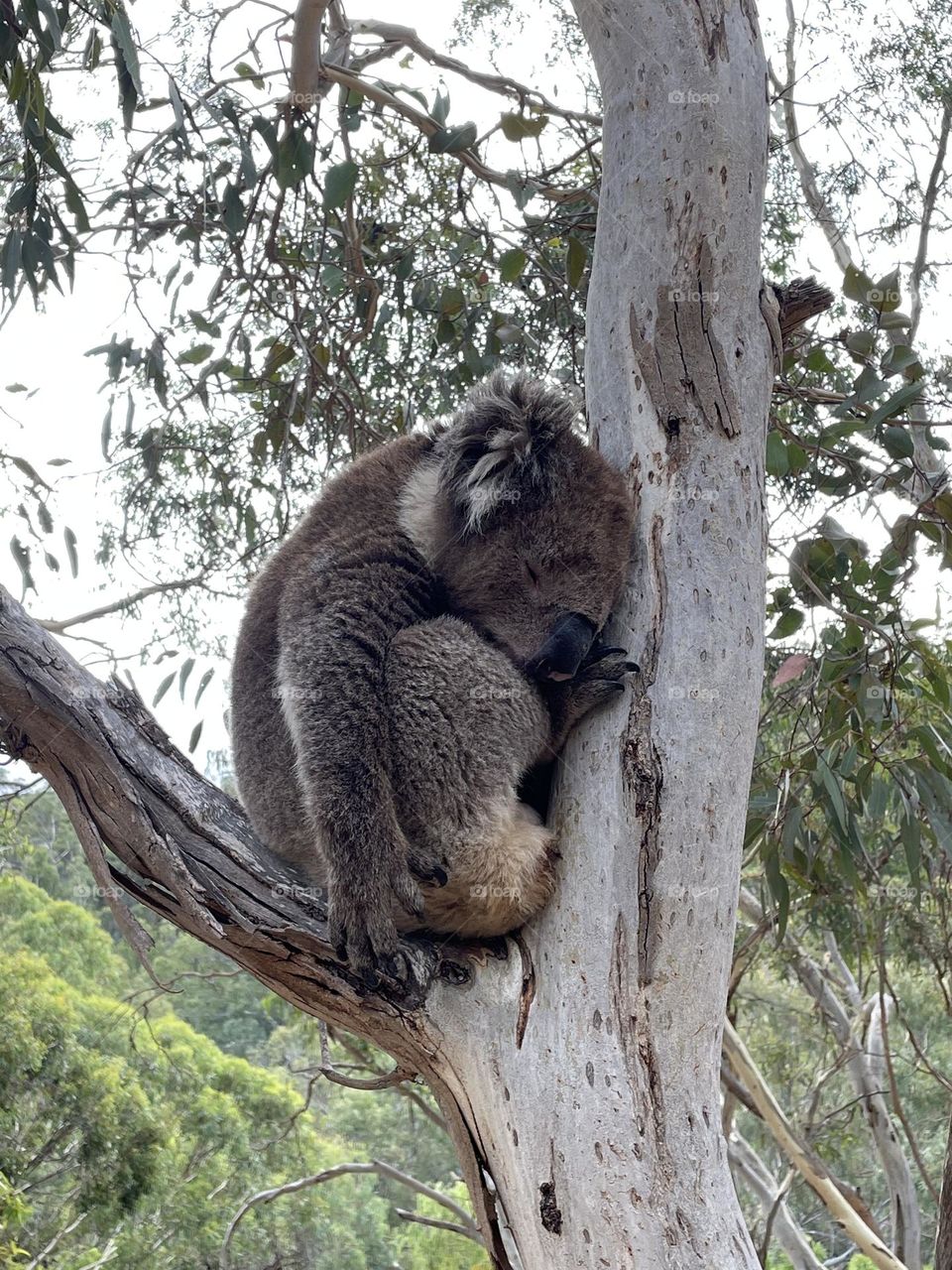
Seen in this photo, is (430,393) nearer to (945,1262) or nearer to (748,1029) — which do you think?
(945,1262)

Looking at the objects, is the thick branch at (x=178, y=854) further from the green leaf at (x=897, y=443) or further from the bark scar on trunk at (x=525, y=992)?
the green leaf at (x=897, y=443)

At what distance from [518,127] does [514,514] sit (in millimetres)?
1851

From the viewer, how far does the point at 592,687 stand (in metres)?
1.86

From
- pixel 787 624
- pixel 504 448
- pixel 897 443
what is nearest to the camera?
pixel 504 448

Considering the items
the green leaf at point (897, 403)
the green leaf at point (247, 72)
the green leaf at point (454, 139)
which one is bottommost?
the green leaf at point (897, 403)

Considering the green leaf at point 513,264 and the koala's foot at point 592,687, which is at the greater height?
the green leaf at point 513,264

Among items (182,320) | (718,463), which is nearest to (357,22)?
(182,320)

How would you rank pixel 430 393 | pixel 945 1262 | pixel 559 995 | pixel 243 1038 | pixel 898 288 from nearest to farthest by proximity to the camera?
pixel 559 995, pixel 898 288, pixel 945 1262, pixel 430 393, pixel 243 1038

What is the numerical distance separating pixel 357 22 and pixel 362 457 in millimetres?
2462

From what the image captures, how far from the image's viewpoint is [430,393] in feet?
15.8

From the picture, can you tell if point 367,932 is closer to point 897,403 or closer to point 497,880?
point 497,880

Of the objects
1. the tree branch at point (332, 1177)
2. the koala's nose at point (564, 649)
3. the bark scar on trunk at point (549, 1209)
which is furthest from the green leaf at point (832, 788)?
the tree branch at point (332, 1177)

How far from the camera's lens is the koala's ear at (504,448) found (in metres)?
2.21

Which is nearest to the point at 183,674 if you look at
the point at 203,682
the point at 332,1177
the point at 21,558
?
the point at 203,682
